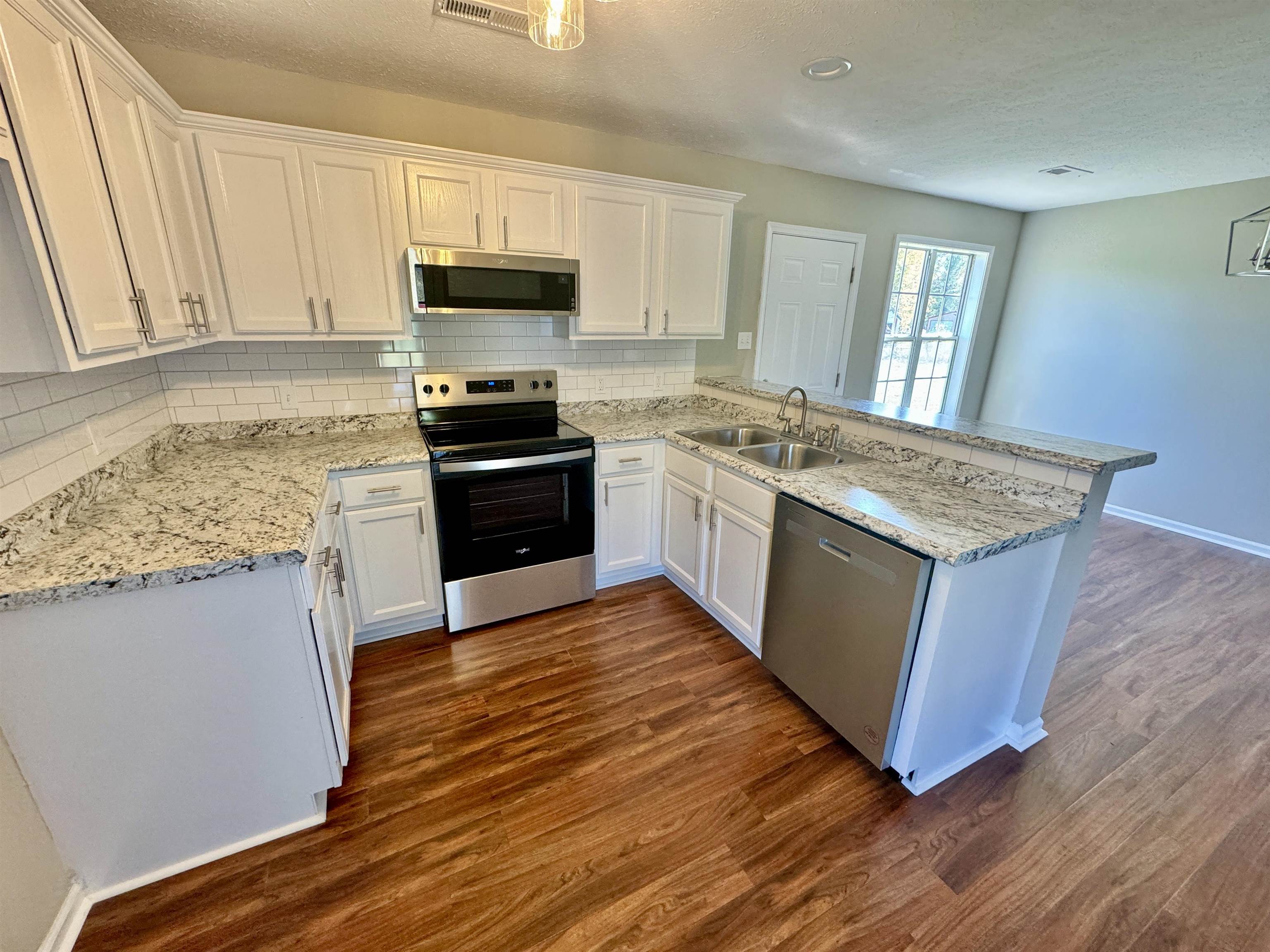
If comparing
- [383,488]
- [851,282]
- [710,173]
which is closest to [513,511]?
[383,488]

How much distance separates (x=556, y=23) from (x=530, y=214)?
3.72ft

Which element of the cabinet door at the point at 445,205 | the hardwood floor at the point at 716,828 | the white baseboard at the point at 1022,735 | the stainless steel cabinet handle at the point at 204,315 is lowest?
the hardwood floor at the point at 716,828

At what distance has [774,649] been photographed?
2150 mm

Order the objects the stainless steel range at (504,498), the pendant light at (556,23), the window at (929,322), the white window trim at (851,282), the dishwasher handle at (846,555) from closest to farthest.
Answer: the pendant light at (556,23)
the dishwasher handle at (846,555)
the stainless steel range at (504,498)
the white window trim at (851,282)
the window at (929,322)

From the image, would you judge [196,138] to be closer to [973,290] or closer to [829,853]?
[829,853]

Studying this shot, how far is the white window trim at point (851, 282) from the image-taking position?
352cm

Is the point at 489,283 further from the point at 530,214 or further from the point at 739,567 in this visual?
the point at 739,567

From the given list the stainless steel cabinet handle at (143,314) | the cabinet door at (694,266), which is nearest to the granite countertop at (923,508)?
the cabinet door at (694,266)

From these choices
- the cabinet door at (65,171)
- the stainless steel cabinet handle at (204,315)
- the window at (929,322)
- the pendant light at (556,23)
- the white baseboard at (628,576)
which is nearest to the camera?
the cabinet door at (65,171)

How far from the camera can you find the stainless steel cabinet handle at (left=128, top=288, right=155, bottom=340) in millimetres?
1478

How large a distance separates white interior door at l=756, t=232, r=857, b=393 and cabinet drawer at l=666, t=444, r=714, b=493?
1413 millimetres

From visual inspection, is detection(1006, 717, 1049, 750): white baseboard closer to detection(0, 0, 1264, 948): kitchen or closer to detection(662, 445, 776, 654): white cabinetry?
detection(0, 0, 1264, 948): kitchen

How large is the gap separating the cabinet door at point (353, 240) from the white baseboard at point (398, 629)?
4.56ft

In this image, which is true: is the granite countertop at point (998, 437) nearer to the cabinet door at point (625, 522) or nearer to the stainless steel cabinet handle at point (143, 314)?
the cabinet door at point (625, 522)
